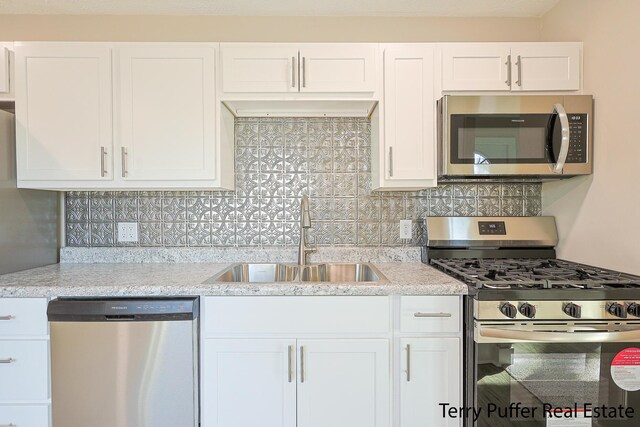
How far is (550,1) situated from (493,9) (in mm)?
299

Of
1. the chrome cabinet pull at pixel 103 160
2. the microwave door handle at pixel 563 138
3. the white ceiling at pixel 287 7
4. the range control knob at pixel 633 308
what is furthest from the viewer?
the white ceiling at pixel 287 7

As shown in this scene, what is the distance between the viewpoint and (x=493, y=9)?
2.06 meters

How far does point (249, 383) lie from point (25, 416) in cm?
97

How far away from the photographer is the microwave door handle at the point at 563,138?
66.2 inches

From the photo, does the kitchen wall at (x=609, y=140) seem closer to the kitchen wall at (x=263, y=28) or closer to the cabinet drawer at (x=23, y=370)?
the kitchen wall at (x=263, y=28)

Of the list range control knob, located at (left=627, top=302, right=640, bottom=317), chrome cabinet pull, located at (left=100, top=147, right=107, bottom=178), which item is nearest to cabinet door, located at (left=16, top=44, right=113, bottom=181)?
chrome cabinet pull, located at (left=100, top=147, right=107, bottom=178)

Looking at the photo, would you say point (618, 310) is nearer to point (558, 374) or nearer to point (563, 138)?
point (558, 374)

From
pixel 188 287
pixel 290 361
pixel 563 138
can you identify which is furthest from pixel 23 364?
pixel 563 138

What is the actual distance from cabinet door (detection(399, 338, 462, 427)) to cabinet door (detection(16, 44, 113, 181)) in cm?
178

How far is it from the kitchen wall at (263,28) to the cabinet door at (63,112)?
417 mm

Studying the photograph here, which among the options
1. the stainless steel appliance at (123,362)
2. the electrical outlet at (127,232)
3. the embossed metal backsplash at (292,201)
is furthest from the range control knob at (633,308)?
the electrical outlet at (127,232)

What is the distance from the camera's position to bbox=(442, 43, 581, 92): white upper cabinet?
1.81m

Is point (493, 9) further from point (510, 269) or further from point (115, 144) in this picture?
point (115, 144)

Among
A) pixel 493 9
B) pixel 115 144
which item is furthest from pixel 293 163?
pixel 493 9
